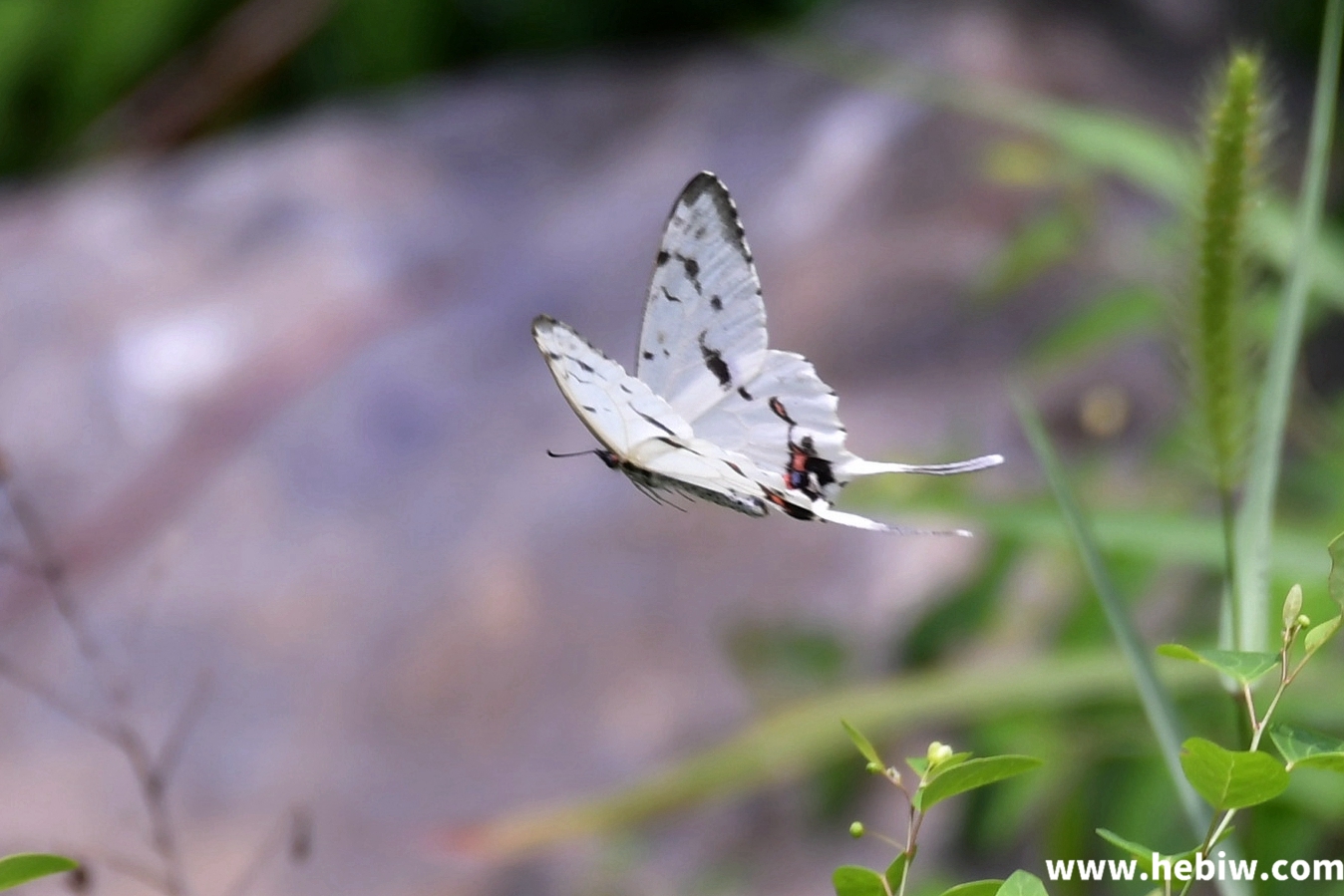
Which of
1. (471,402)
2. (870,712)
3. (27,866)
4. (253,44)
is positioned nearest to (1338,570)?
(27,866)

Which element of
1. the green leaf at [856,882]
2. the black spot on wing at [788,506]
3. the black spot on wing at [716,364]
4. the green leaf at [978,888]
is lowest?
the green leaf at [978,888]

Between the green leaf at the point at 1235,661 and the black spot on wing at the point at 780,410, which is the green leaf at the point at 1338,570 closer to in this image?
the green leaf at the point at 1235,661

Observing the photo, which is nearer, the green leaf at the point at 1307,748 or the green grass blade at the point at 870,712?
the green leaf at the point at 1307,748

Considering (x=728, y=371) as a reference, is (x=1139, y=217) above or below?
above

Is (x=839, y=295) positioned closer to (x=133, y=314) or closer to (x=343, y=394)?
(x=343, y=394)

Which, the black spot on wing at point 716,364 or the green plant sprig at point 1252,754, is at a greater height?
the black spot on wing at point 716,364

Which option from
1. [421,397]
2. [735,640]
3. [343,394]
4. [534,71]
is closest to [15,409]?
[343,394]

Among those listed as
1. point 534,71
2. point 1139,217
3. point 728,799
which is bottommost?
point 728,799

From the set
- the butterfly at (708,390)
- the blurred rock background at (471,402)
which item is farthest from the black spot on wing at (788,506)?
the blurred rock background at (471,402)
